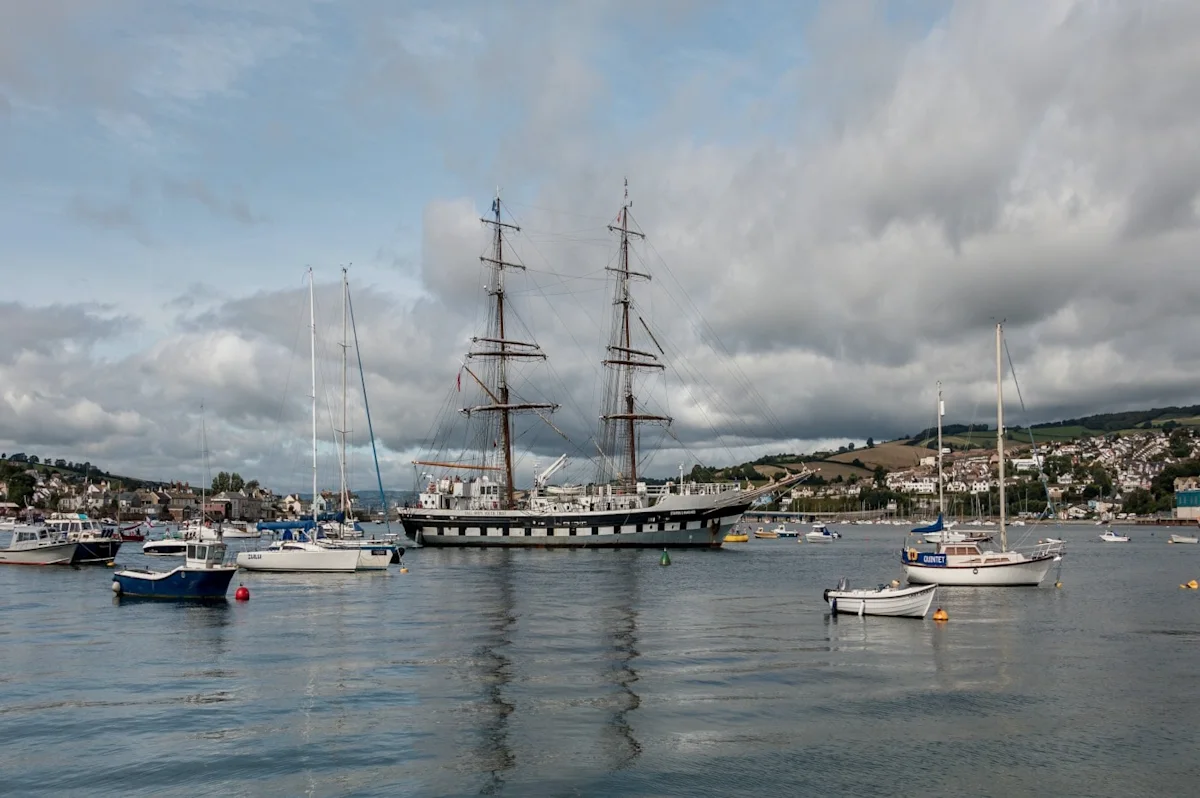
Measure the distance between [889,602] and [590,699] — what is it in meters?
23.6

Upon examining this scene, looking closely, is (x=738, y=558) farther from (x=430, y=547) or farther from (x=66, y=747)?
(x=66, y=747)

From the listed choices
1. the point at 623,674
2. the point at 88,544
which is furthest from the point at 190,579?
the point at 88,544

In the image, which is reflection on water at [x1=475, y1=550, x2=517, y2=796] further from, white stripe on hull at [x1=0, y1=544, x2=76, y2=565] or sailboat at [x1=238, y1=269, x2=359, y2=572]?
white stripe on hull at [x1=0, y1=544, x2=76, y2=565]

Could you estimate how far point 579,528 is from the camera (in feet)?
375

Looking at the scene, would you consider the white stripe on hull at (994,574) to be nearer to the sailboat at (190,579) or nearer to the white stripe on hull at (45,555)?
the sailboat at (190,579)

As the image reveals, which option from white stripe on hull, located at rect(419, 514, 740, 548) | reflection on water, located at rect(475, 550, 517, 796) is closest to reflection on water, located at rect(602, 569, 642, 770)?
reflection on water, located at rect(475, 550, 517, 796)

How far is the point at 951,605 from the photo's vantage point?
55.0m

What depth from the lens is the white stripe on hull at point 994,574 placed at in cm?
6381

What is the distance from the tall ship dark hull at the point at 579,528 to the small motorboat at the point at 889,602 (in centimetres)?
6571

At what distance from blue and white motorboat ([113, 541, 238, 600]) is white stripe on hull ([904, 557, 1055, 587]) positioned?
147 ft

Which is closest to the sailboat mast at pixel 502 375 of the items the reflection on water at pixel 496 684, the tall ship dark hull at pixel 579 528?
the tall ship dark hull at pixel 579 528

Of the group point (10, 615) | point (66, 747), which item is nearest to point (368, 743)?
point (66, 747)

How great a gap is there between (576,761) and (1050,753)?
37.4 ft

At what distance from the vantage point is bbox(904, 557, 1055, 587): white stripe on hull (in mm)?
63812
